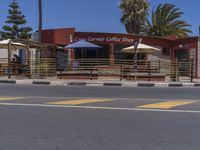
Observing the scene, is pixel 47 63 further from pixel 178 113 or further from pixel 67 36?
pixel 178 113

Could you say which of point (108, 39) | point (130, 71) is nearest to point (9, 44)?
point (130, 71)

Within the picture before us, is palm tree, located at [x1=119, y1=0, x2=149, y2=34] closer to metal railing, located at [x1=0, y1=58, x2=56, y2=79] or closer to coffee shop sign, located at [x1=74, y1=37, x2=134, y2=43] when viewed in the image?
coffee shop sign, located at [x1=74, y1=37, x2=134, y2=43]

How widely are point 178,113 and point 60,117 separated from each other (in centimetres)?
285

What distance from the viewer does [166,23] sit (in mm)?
54625

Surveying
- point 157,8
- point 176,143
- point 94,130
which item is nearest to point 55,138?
point 94,130

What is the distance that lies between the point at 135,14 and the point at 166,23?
4.05m

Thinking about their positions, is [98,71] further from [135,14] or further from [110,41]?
[135,14]

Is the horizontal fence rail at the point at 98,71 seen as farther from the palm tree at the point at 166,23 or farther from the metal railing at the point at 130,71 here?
the palm tree at the point at 166,23

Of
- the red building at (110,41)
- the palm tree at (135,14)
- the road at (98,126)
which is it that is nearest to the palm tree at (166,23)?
the palm tree at (135,14)

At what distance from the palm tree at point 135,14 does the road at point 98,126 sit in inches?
1704

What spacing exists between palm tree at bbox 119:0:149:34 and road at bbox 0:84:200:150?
4327 cm

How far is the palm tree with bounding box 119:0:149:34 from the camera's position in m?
55.0

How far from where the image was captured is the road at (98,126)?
22.4ft

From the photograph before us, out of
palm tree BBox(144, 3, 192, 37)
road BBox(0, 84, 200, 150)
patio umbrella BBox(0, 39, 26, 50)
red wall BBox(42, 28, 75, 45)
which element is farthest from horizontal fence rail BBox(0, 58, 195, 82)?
palm tree BBox(144, 3, 192, 37)
